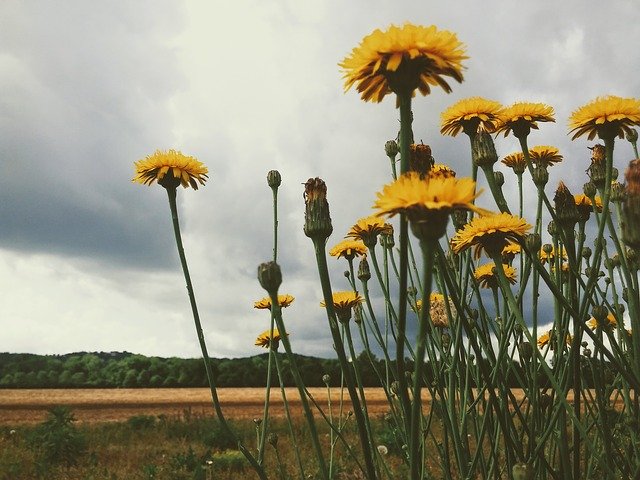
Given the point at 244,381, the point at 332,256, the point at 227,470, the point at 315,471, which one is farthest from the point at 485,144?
the point at 244,381

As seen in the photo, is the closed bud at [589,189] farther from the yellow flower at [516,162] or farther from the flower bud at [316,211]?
the flower bud at [316,211]

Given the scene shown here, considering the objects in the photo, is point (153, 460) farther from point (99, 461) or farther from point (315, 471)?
point (315, 471)

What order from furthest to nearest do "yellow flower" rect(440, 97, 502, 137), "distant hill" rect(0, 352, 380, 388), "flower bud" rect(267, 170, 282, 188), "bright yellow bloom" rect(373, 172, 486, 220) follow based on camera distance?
"distant hill" rect(0, 352, 380, 388) < "flower bud" rect(267, 170, 282, 188) < "yellow flower" rect(440, 97, 502, 137) < "bright yellow bloom" rect(373, 172, 486, 220)

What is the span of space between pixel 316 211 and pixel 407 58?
19.7 inches

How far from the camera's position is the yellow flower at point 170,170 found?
215 centimetres

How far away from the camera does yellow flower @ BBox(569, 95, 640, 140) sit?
2.00m

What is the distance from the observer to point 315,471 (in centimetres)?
503

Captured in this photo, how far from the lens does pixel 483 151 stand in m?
2.09

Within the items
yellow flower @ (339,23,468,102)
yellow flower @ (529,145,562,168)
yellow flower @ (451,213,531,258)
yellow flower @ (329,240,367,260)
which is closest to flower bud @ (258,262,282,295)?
yellow flower @ (339,23,468,102)

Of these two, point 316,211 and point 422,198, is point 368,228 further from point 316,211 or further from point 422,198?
point 422,198

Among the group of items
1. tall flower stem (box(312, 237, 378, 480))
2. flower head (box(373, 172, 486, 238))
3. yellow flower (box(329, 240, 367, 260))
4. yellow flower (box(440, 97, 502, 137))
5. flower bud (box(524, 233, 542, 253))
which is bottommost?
tall flower stem (box(312, 237, 378, 480))

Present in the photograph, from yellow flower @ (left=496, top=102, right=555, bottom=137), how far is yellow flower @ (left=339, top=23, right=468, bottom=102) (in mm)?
943

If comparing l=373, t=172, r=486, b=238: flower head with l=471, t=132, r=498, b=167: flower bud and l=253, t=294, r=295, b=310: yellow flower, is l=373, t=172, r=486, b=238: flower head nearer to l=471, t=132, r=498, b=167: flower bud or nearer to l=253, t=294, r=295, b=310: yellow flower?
l=471, t=132, r=498, b=167: flower bud

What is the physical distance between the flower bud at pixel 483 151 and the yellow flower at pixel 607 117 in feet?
1.07
